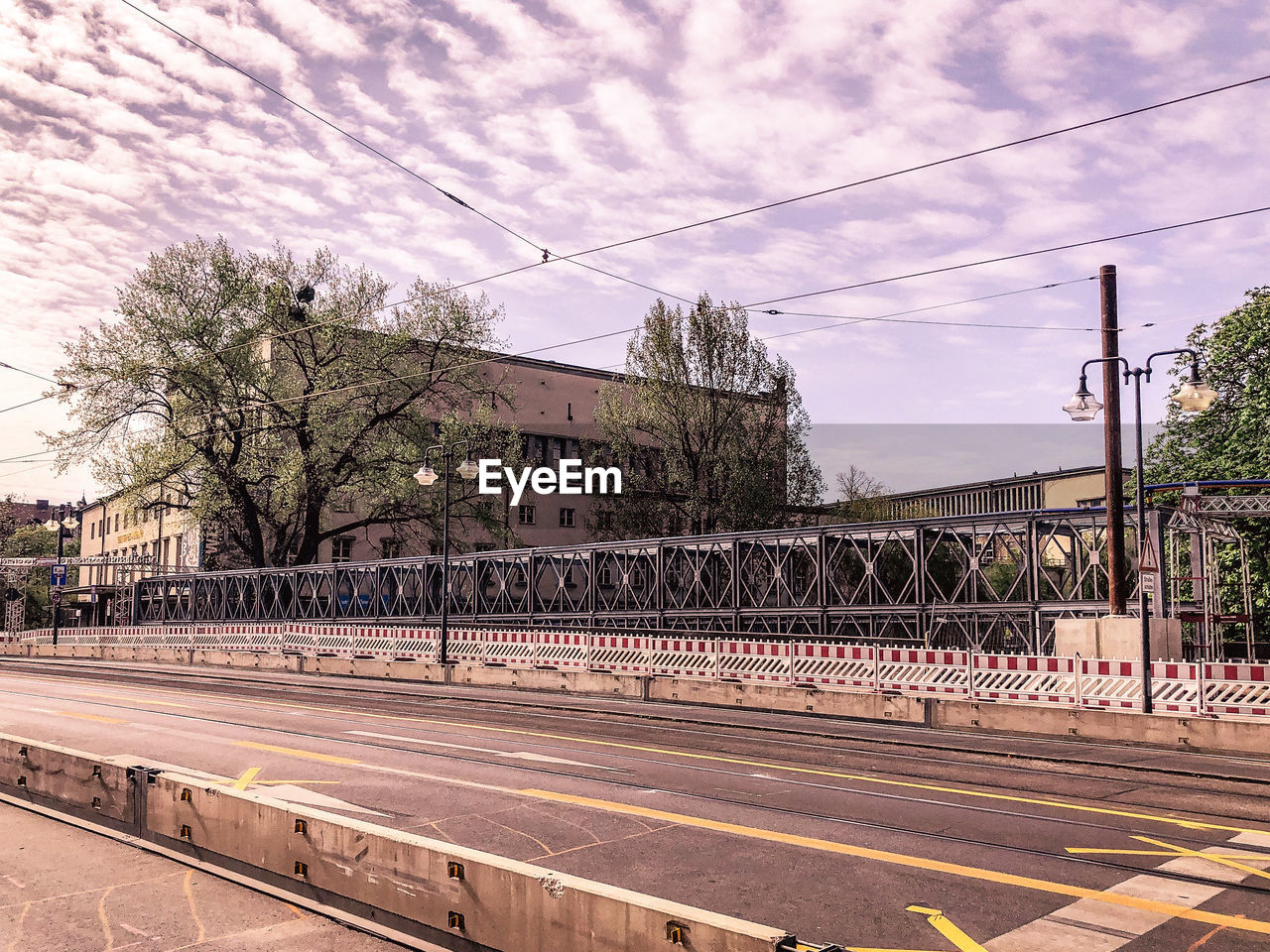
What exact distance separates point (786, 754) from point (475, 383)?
4106cm

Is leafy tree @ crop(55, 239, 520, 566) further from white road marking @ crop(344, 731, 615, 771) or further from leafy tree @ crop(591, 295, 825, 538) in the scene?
white road marking @ crop(344, 731, 615, 771)

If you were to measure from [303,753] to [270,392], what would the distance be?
3918 centimetres

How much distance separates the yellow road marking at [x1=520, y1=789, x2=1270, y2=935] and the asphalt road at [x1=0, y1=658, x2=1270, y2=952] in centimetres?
3

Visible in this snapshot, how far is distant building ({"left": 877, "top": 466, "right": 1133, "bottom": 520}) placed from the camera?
88.6 meters

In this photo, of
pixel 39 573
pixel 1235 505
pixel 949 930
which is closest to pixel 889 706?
pixel 949 930

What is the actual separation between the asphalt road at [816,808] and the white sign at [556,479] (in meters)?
33.2

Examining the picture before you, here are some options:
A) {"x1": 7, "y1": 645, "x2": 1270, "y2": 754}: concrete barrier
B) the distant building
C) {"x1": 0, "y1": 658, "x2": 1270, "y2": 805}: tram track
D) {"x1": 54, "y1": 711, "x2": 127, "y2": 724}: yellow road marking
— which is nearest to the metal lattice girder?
{"x1": 7, "y1": 645, "x2": 1270, "y2": 754}: concrete barrier

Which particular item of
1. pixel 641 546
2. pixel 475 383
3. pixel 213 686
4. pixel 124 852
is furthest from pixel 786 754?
pixel 475 383

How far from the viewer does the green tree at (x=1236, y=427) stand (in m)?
37.6

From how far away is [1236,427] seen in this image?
1513 inches


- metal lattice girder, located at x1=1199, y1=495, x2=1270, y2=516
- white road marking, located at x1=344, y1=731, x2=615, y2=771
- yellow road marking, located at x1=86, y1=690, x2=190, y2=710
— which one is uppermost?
metal lattice girder, located at x1=1199, y1=495, x2=1270, y2=516

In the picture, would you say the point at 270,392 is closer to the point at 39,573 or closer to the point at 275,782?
the point at 275,782

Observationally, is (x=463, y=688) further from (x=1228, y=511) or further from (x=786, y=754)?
(x=1228, y=511)

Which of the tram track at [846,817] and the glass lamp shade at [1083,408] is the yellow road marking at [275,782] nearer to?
the tram track at [846,817]
